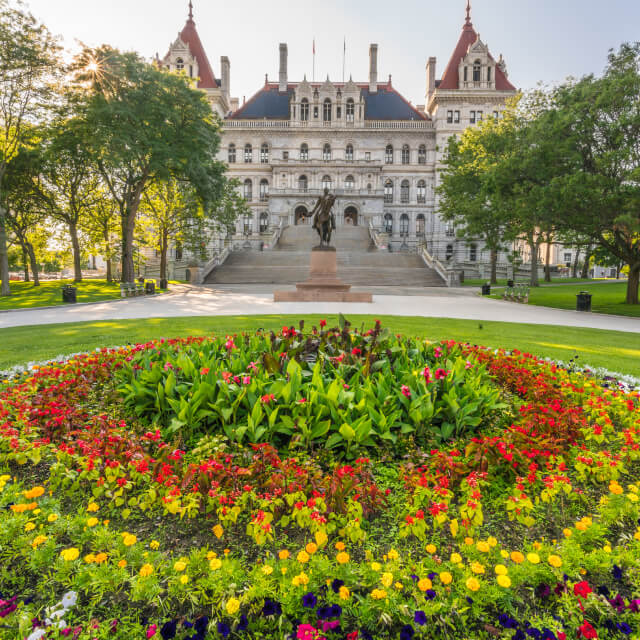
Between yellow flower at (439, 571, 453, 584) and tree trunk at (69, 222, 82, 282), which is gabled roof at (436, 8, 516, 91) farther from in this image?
yellow flower at (439, 571, 453, 584)

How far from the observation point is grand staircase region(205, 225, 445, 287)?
Answer: 33875 mm

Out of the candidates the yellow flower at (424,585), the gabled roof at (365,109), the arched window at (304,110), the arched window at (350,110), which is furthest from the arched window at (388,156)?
the yellow flower at (424,585)

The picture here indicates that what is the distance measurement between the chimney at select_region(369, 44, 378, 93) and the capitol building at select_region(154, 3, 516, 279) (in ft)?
10.8

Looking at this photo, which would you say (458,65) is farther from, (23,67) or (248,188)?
(23,67)

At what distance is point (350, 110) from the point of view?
215 ft

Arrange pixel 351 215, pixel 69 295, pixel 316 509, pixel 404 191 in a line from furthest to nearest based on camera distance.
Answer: pixel 404 191 → pixel 351 215 → pixel 69 295 → pixel 316 509

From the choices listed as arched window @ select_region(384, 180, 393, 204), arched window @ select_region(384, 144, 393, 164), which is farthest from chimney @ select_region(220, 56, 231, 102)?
arched window @ select_region(384, 180, 393, 204)

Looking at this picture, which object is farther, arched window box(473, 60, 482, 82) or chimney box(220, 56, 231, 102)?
chimney box(220, 56, 231, 102)

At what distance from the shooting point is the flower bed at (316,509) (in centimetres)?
225

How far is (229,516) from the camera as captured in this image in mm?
2945

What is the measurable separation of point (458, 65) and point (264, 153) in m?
32.3

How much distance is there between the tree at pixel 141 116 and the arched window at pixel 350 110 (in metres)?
43.9

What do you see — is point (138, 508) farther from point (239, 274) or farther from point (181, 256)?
point (181, 256)

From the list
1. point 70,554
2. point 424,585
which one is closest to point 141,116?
point 70,554
